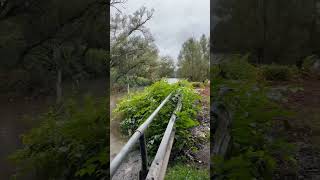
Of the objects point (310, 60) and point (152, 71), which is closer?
point (310, 60)

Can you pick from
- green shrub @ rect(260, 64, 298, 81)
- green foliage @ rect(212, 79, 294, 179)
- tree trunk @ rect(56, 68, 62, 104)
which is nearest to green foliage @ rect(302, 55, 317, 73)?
green shrub @ rect(260, 64, 298, 81)

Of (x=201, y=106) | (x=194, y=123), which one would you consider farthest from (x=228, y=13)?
(x=201, y=106)

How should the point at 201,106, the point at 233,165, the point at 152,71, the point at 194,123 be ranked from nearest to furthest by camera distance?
the point at 233,165, the point at 194,123, the point at 201,106, the point at 152,71

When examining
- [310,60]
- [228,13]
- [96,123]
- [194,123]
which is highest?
[228,13]

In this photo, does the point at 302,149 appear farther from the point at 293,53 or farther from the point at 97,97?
the point at 97,97

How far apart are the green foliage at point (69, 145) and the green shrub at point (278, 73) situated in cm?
52

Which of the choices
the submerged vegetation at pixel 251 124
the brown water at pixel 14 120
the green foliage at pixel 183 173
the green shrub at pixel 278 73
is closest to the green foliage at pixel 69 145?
the brown water at pixel 14 120

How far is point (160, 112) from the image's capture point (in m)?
2.58

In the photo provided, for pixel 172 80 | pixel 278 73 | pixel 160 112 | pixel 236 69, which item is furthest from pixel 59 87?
pixel 172 80

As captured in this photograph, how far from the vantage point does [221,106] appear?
101 centimetres

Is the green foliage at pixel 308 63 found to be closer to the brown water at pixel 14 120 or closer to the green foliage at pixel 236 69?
the green foliage at pixel 236 69

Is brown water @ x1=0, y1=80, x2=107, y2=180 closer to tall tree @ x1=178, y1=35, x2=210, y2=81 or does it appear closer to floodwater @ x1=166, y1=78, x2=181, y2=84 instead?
tall tree @ x1=178, y1=35, x2=210, y2=81

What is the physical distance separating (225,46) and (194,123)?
4.77ft

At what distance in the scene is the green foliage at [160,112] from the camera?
2176mm
